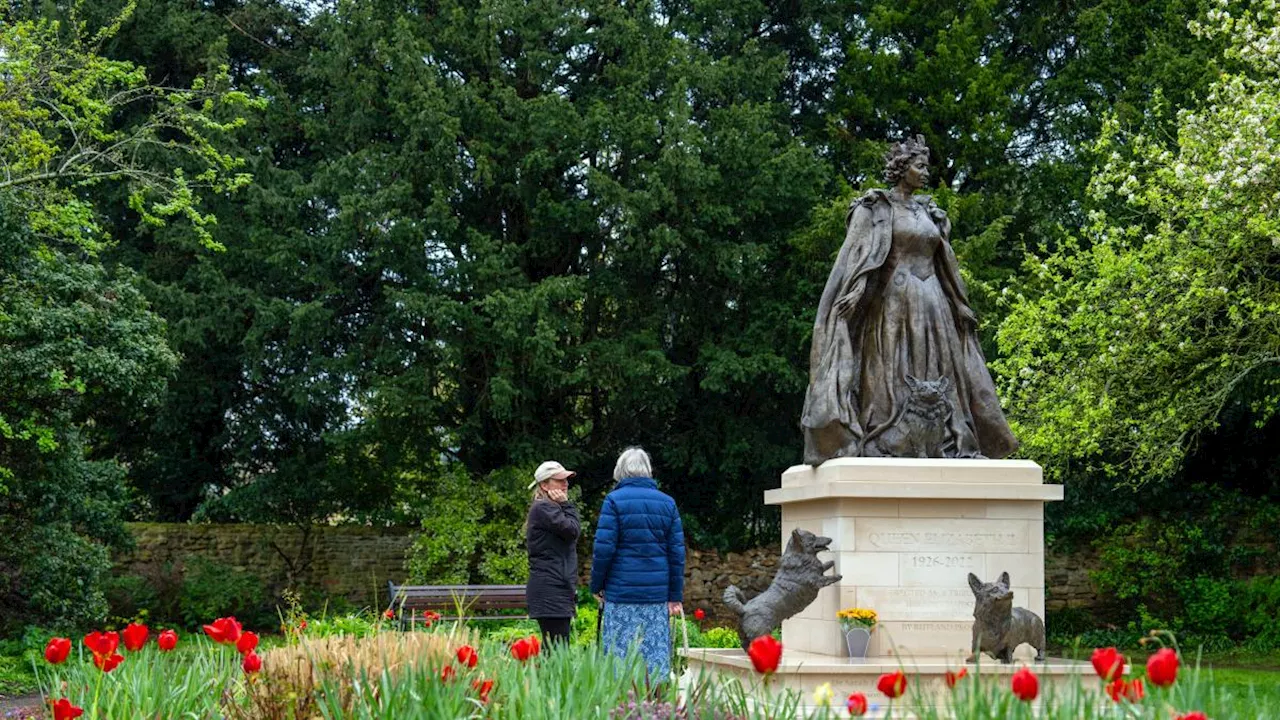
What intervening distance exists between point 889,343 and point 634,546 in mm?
2437

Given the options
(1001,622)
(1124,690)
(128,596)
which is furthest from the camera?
(128,596)

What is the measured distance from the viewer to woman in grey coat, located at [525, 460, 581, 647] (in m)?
9.74

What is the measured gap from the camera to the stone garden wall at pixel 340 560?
Result: 73.7 feet

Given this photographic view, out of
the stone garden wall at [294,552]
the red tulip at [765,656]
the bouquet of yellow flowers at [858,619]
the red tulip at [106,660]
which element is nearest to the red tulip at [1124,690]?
the red tulip at [765,656]

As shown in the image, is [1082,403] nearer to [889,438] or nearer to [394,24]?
[889,438]

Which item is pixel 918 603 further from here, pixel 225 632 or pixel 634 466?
pixel 225 632

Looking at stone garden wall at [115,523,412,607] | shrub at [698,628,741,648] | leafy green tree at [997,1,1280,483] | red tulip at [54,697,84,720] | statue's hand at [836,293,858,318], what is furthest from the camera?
stone garden wall at [115,523,412,607]

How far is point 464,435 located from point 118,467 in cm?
480

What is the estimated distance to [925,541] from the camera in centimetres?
972

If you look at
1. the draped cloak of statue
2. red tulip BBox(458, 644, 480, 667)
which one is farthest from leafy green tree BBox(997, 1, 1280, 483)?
red tulip BBox(458, 644, 480, 667)

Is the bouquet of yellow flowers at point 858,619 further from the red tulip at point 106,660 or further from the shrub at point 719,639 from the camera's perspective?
the red tulip at point 106,660

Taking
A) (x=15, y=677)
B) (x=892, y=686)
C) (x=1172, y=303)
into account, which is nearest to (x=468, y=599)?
(x=15, y=677)

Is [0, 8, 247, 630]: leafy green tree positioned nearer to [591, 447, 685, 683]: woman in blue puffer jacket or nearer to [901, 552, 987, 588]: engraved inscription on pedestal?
[591, 447, 685, 683]: woman in blue puffer jacket

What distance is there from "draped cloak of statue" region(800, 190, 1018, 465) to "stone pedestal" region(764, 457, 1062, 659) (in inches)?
13.6
